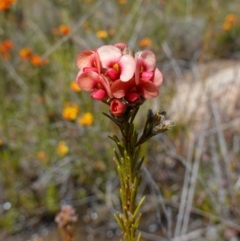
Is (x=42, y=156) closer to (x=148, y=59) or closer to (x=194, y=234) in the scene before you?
(x=194, y=234)

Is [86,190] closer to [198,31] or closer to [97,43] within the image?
[97,43]

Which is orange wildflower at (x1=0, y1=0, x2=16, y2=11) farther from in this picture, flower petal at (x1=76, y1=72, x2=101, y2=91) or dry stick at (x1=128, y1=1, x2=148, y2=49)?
flower petal at (x1=76, y1=72, x2=101, y2=91)

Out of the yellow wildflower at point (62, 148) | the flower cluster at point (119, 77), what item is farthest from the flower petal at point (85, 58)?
the yellow wildflower at point (62, 148)

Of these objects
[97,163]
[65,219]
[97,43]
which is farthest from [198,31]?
[65,219]

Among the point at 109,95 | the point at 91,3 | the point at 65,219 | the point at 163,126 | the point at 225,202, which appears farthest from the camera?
the point at 91,3

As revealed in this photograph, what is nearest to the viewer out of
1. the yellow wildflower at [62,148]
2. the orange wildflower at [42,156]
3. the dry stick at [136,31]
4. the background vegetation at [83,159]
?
the background vegetation at [83,159]

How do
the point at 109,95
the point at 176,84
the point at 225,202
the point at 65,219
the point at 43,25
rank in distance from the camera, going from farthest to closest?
the point at 43,25 < the point at 176,84 < the point at 225,202 < the point at 65,219 < the point at 109,95

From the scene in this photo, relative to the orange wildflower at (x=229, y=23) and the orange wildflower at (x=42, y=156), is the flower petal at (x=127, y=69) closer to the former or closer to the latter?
the orange wildflower at (x=42, y=156)

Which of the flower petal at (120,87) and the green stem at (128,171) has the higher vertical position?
the flower petal at (120,87)

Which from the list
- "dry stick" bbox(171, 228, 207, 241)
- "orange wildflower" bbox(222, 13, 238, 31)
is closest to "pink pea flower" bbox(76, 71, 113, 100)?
"dry stick" bbox(171, 228, 207, 241)
